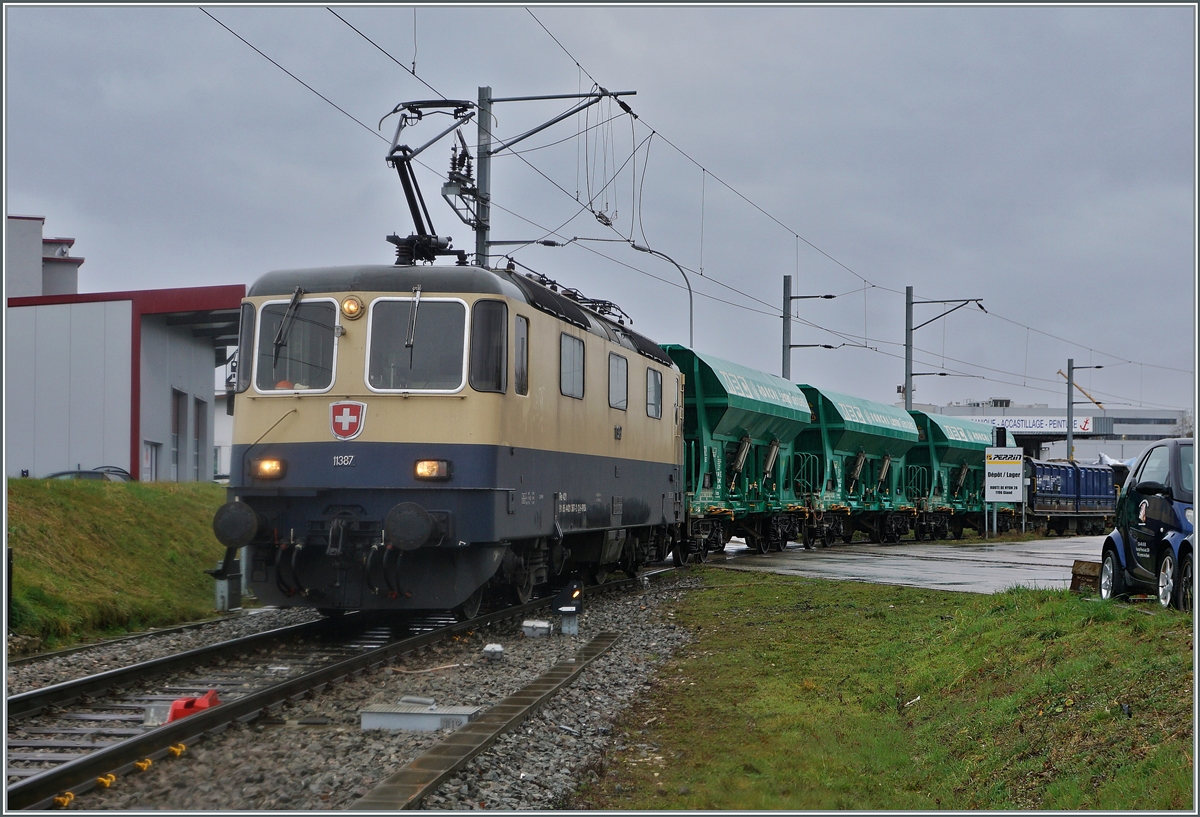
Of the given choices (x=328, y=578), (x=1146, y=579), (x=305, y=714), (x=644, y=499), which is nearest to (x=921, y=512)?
(x=644, y=499)

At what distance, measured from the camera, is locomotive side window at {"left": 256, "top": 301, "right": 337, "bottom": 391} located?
1092cm

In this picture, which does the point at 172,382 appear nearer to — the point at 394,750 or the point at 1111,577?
the point at 1111,577

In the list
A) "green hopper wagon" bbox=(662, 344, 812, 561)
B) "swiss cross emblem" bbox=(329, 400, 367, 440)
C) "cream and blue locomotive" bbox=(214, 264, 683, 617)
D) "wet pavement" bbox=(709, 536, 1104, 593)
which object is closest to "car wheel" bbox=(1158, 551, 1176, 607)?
"wet pavement" bbox=(709, 536, 1104, 593)

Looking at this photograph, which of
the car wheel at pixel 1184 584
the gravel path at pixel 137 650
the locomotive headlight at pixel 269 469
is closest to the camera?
the gravel path at pixel 137 650

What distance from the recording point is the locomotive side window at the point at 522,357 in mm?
11195

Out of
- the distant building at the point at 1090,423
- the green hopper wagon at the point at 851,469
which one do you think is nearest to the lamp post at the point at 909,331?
the green hopper wagon at the point at 851,469

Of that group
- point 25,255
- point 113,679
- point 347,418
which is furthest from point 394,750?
point 25,255

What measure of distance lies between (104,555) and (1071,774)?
12119 millimetres

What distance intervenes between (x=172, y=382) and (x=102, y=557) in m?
10.2

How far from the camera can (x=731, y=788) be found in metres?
6.39

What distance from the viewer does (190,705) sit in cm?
759

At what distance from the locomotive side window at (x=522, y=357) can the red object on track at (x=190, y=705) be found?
443cm

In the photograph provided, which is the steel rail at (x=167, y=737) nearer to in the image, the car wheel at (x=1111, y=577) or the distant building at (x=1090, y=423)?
the car wheel at (x=1111, y=577)

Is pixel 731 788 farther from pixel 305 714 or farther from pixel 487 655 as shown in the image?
pixel 487 655
